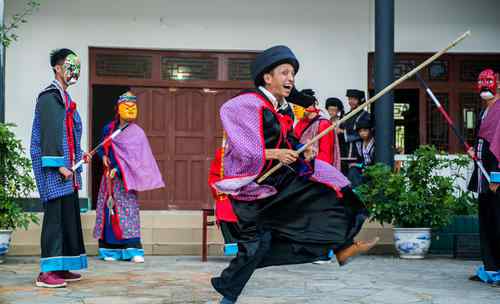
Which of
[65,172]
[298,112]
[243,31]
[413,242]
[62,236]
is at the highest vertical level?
[243,31]

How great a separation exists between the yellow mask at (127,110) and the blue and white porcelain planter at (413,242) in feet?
10.1

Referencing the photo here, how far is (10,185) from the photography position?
8758 millimetres

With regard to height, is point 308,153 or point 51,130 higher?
point 51,130

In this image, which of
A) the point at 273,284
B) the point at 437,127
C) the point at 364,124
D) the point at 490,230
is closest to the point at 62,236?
the point at 273,284

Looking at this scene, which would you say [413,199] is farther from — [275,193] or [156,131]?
[156,131]

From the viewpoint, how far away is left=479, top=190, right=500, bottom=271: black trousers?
7.20m

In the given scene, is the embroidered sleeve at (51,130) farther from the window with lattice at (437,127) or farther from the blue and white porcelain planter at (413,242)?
the window with lattice at (437,127)

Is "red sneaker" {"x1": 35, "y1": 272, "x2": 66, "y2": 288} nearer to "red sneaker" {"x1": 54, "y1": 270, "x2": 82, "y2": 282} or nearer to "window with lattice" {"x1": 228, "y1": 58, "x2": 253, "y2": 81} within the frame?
"red sneaker" {"x1": 54, "y1": 270, "x2": 82, "y2": 282}

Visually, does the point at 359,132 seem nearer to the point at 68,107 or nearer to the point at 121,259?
the point at 121,259

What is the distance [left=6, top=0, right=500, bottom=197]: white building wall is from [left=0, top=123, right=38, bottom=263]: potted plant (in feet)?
11.5

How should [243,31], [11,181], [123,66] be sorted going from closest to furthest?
1. [11,181]
2. [123,66]
3. [243,31]

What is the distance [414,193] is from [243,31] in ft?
14.2

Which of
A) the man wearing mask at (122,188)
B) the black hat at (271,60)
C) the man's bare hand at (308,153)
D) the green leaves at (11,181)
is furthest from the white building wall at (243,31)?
the man's bare hand at (308,153)

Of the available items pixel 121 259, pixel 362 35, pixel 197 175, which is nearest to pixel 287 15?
pixel 362 35
